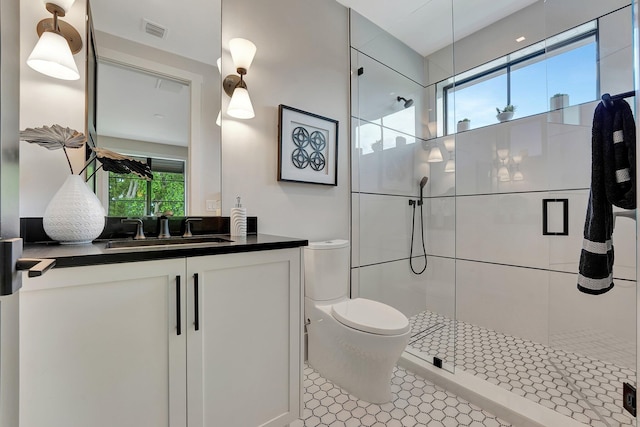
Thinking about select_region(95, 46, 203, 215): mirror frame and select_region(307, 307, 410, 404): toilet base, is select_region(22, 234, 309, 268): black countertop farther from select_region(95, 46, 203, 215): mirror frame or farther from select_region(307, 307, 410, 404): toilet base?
select_region(307, 307, 410, 404): toilet base

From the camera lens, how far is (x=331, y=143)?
7.11ft

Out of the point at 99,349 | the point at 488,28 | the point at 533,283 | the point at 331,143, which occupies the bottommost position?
the point at 533,283

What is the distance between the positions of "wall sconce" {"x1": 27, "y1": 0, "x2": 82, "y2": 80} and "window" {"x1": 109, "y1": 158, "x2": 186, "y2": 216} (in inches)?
18.1

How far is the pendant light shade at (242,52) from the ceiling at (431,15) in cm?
105

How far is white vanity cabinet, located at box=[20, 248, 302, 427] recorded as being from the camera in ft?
2.59

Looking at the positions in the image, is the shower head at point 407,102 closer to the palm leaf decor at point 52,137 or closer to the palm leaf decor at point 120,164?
the palm leaf decor at point 120,164

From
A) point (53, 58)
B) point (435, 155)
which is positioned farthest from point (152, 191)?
point (435, 155)

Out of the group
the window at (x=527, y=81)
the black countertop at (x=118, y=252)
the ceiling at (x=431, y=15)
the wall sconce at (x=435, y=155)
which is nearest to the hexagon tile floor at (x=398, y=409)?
the black countertop at (x=118, y=252)

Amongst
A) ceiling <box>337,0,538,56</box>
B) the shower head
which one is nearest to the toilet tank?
the shower head

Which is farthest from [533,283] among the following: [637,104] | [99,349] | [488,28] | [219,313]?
[99,349]

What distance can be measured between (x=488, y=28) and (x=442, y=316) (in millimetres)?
2591

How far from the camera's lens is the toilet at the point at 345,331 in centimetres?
146

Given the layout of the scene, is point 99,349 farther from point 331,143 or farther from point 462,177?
point 462,177

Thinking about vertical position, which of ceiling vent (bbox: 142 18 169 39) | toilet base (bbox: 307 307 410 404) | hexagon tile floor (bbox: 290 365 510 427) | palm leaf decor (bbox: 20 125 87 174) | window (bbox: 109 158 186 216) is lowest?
hexagon tile floor (bbox: 290 365 510 427)
